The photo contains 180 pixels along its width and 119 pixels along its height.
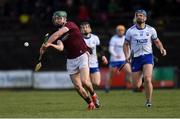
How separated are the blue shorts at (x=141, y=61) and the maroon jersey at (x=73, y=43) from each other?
1.93 meters

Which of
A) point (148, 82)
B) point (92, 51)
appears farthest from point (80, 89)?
point (92, 51)

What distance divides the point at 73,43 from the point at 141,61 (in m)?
2.29

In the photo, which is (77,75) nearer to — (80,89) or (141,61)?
(80,89)

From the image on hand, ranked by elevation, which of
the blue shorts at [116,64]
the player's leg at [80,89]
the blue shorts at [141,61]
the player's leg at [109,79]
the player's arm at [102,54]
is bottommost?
the player's leg at [109,79]

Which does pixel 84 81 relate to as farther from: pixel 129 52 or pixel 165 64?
pixel 165 64

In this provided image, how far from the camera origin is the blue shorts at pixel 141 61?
20.7 metres

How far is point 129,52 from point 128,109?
312cm

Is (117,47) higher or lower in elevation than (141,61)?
lower

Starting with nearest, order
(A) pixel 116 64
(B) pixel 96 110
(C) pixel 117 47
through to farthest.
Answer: (B) pixel 96 110 < (C) pixel 117 47 < (A) pixel 116 64

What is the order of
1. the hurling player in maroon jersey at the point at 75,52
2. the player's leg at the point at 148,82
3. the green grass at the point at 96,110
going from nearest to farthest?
1. the green grass at the point at 96,110
2. the hurling player in maroon jersey at the point at 75,52
3. the player's leg at the point at 148,82

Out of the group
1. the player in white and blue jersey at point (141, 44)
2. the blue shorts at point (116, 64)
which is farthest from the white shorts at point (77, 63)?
the blue shorts at point (116, 64)

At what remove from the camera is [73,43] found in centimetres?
1962

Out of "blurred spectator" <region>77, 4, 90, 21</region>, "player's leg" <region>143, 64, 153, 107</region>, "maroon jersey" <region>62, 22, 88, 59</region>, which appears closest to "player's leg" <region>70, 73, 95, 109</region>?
"maroon jersey" <region>62, 22, 88, 59</region>

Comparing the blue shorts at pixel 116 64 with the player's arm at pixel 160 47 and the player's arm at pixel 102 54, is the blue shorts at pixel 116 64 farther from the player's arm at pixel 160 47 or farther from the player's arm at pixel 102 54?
the player's arm at pixel 160 47
